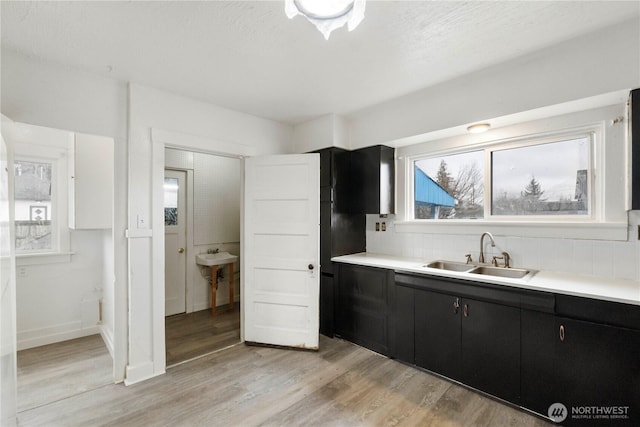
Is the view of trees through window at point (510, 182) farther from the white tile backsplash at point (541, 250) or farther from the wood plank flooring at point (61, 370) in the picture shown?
the wood plank flooring at point (61, 370)

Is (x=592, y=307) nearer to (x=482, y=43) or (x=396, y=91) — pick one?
(x=482, y=43)

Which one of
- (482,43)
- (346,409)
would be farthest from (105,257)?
(482,43)

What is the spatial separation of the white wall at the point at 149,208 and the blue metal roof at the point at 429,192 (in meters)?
2.46

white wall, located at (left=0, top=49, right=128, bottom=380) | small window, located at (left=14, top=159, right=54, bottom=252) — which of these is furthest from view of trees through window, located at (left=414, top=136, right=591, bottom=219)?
small window, located at (left=14, top=159, right=54, bottom=252)

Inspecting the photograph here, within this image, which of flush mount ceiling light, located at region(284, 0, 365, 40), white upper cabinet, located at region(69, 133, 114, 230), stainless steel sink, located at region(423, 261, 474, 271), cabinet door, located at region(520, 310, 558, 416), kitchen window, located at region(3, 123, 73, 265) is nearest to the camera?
flush mount ceiling light, located at region(284, 0, 365, 40)

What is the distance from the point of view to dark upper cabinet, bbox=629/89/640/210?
1720mm

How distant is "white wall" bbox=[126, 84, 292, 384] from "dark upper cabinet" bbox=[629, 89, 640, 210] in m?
A: 3.35

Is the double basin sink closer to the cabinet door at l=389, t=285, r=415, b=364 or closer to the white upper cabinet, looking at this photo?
the cabinet door at l=389, t=285, r=415, b=364

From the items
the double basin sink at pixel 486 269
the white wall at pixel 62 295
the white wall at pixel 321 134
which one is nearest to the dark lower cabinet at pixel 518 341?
the double basin sink at pixel 486 269

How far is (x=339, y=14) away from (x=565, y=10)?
1.50 meters

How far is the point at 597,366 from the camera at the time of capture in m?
1.67

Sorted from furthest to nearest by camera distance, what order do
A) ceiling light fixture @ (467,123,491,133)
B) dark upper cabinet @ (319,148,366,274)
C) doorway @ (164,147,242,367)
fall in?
doorway @ (164,147,242,367)
dark upper cabinet @ (319,148,366,274)
ceiling light fixture @ (467,123,491,133)

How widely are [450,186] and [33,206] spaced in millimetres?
4677

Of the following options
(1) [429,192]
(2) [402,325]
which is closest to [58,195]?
(2) [402,325]
